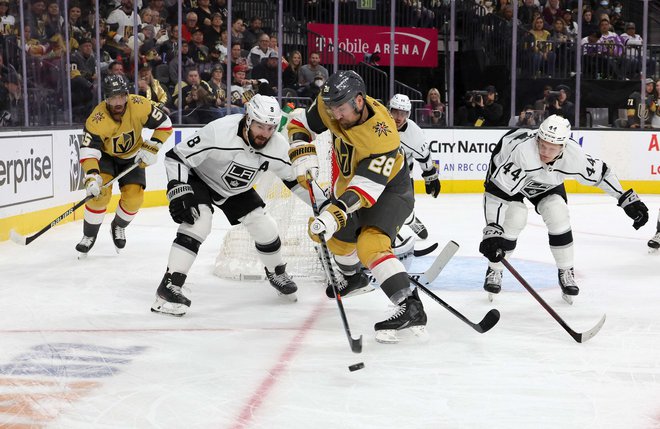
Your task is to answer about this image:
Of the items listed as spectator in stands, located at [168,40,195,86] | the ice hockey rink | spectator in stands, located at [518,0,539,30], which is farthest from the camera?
spectator in stands, located at [518,0,539,30]

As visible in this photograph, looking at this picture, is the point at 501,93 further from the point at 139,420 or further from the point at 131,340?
the point at 139,420

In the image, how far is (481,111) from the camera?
31.8 feet

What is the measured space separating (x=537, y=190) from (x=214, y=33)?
5772mm

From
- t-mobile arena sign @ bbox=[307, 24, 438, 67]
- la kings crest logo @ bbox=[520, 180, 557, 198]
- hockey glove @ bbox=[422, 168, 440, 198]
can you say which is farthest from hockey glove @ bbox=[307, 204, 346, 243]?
t-mobile arena sign @ bbox=[307, 24, 438, 67]

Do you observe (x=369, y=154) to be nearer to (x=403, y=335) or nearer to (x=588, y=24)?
(x=403, y=335)

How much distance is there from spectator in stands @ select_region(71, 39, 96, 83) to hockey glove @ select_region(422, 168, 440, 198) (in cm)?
345

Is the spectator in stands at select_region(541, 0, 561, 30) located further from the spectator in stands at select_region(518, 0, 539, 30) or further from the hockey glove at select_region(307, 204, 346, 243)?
Result: the hockey glove at select_region(307, 204, 346, 243)

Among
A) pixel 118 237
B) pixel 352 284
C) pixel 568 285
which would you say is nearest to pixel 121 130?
pixel 118 237

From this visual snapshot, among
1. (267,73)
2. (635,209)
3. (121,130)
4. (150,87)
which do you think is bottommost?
(635,209)

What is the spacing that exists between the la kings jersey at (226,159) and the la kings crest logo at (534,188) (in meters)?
1.08

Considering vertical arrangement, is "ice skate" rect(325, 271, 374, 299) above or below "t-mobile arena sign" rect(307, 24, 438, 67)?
below

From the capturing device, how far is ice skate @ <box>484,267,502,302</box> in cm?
401

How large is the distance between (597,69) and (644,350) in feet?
25.1

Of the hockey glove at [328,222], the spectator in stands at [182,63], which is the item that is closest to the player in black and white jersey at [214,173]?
the hockey glove at [328,222]
